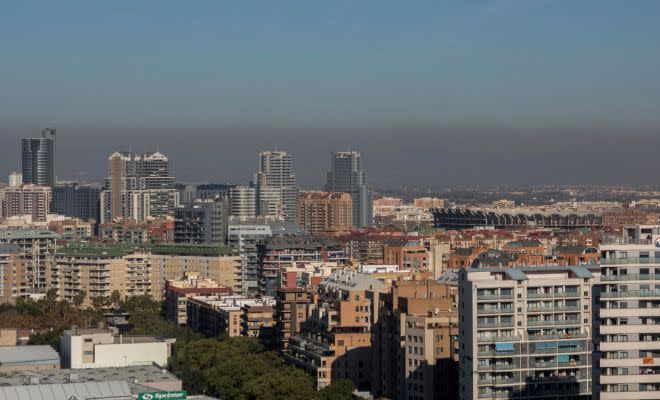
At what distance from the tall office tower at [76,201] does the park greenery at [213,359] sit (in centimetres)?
6337

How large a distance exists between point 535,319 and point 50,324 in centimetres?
2550

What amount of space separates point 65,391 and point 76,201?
96.0 meters

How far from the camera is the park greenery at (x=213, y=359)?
36.2 metres

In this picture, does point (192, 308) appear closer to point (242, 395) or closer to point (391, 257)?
point (391, 257)

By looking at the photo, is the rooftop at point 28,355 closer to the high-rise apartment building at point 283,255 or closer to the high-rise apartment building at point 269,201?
the high-rise apartment building at point 283,255

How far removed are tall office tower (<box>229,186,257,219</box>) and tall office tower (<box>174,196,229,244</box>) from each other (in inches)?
1275

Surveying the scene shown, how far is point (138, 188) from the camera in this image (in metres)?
115

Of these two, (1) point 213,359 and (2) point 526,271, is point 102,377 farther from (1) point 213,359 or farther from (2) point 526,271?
(1) point 213,359

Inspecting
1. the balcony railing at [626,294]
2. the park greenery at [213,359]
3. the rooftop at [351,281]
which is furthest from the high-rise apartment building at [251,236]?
the balcony railing at [626,294]

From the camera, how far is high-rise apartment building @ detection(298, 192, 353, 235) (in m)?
106

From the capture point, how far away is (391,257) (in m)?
63.2

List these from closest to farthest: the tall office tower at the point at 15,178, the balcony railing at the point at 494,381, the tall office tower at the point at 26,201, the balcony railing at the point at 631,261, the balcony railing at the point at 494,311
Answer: the balcony railing at the point at 631,261 → the balcony railing at the point at 494,381 → the balcony railing at the point at 494,311 → the tall office tower at the point at 26,201 → the tall office tower at the point at 15,178

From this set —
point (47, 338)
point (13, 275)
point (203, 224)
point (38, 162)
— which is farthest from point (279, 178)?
point (47, 338)

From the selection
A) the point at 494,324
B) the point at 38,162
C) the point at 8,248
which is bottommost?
the point at 494,324
